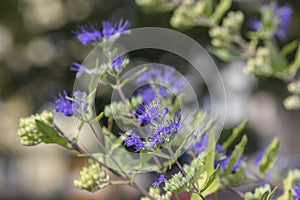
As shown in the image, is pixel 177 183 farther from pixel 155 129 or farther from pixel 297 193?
pixel 297 193

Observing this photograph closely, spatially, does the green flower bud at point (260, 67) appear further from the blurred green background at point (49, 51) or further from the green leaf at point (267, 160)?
the blurred green background at point (49, 51)

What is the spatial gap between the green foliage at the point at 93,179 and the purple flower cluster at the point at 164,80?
0.10 metres

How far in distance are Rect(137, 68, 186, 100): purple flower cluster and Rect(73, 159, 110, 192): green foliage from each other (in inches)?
4.0

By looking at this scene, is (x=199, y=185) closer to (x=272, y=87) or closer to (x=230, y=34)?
(x=230, y=34)

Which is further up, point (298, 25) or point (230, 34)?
point (230, 34)

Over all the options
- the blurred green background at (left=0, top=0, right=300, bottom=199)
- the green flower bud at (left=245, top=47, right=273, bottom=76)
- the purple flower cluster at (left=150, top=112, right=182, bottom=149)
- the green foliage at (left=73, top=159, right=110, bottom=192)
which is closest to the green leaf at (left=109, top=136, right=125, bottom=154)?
the green foliage at (left=73, top=159, right=110, bottom=192)

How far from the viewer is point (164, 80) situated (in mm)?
690

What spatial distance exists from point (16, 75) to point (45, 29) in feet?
1.34

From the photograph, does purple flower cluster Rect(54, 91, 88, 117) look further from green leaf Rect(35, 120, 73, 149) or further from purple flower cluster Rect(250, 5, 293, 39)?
purple flower cluster Rect(250, 5, 293, 39)

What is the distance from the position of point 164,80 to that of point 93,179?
15 cm

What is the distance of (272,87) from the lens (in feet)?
13.8

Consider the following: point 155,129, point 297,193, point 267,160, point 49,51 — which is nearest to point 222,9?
point 267,160

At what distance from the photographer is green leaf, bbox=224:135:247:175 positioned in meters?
0.62

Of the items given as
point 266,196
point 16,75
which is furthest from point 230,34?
point 16,75
